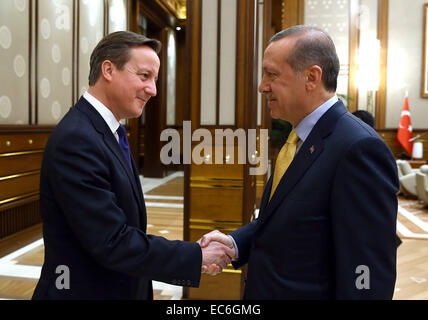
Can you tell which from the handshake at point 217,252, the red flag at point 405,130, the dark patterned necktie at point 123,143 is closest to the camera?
the dark patterned necktie at point 123,143

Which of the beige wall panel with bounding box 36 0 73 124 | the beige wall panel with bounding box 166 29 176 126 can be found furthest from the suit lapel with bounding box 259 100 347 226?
the beige wall panel with bounding box 166 29 176 126

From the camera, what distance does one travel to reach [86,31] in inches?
241

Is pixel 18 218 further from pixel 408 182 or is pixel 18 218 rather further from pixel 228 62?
pixel 408 182

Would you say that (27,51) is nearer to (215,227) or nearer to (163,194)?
(215,227)

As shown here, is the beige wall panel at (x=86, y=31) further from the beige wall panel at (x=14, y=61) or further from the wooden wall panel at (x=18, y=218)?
the wooden wall panel at (x=18, y=218)

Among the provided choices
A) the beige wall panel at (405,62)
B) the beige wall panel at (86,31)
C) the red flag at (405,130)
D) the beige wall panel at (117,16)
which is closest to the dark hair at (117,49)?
the beige wall panel at (86,31)

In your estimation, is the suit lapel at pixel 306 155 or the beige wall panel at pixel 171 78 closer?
the suit lapel at pixel 306 155

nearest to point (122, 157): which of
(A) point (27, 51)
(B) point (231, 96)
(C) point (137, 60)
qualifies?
(C) point (137, 60)

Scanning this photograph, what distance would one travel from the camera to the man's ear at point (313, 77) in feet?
3.96

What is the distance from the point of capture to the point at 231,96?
304cm

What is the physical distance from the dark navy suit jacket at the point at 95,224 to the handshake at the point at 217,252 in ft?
0.67

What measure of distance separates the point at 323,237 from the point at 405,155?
870cm

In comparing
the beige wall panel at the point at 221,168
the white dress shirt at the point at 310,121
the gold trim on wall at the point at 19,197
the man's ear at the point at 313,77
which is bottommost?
the gold trim on wall at the point at 19,197
